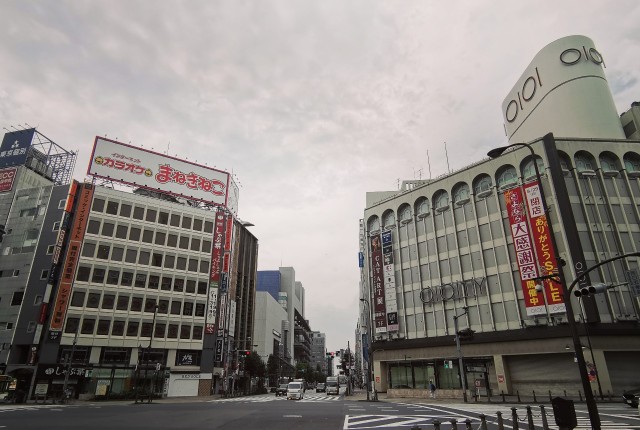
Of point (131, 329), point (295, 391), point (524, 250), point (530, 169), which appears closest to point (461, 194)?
point (530, 169)

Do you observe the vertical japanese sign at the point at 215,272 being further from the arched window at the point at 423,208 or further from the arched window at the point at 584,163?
the arched window at the point at 584,163

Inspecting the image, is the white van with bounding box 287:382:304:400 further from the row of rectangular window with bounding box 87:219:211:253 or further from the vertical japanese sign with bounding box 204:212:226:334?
the row of rectangular window with bounding box 87:219:211:253

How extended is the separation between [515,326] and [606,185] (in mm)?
19406

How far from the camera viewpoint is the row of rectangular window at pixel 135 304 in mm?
47875

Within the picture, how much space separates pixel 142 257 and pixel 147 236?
3063 millimetres

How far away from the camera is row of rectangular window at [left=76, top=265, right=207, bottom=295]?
49031mm

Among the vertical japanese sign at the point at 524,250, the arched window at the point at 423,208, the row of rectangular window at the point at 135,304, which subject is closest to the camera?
the vertical japanese sign at the point at 524,250

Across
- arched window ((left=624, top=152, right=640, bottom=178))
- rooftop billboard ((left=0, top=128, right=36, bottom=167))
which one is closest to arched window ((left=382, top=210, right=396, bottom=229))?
arched window ((left=624, top=152, right=640, bottom=178))

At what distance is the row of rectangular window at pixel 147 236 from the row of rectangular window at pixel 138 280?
4.66 m

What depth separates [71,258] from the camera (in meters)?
47.8

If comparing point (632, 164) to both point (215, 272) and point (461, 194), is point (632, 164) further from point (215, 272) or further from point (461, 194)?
point (215, 272)

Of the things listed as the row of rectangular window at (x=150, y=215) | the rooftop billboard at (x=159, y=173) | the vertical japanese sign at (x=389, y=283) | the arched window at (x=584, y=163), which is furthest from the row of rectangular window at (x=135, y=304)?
the arched window at (x=584, y=163)

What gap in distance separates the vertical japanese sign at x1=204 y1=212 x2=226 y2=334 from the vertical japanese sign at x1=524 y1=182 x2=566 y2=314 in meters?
41.8

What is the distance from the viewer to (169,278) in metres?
53.7
